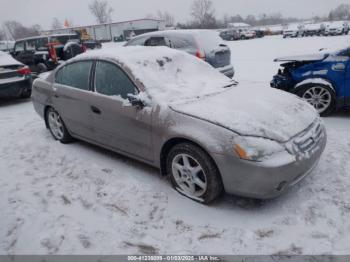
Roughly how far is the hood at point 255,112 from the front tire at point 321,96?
205 centimetres

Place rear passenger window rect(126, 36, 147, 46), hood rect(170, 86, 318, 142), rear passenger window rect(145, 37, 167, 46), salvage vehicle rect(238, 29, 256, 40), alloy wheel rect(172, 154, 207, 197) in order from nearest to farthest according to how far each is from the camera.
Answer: hood rect(170, 86, 318, 142) → alloy wheel rect(172, 154, 207, 197) → rear passenger window rect(145, 37, 167, 46) → rear passenger window rect(126, 36, 147, 46) → salvage vehicle rect(238, 29, 256, 40)

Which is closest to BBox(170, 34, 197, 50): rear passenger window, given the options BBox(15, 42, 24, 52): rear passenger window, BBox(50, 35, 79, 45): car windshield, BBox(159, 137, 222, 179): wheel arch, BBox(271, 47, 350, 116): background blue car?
BBox(271, 47, 350, 116): background blue car

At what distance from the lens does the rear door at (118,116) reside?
3.34m

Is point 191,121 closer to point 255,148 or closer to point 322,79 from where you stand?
point 255,148

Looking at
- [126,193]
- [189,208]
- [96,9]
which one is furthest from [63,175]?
[96,9]

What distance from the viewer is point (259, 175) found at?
2.57m

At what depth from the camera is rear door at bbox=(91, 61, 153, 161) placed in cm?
334

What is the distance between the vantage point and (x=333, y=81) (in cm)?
511

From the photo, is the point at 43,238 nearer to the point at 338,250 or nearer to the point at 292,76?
the point at 338,250

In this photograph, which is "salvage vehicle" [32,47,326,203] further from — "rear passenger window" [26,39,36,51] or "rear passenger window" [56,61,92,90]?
"rear passenger window" [26,39,36,51]

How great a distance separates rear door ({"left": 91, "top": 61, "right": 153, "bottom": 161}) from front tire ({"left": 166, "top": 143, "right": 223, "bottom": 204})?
374 mm

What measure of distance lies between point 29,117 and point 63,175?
3468 mm

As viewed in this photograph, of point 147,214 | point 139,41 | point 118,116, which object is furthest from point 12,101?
point 147,214

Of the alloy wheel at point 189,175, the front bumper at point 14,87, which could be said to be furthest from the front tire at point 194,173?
the front bumper at point 14,87
